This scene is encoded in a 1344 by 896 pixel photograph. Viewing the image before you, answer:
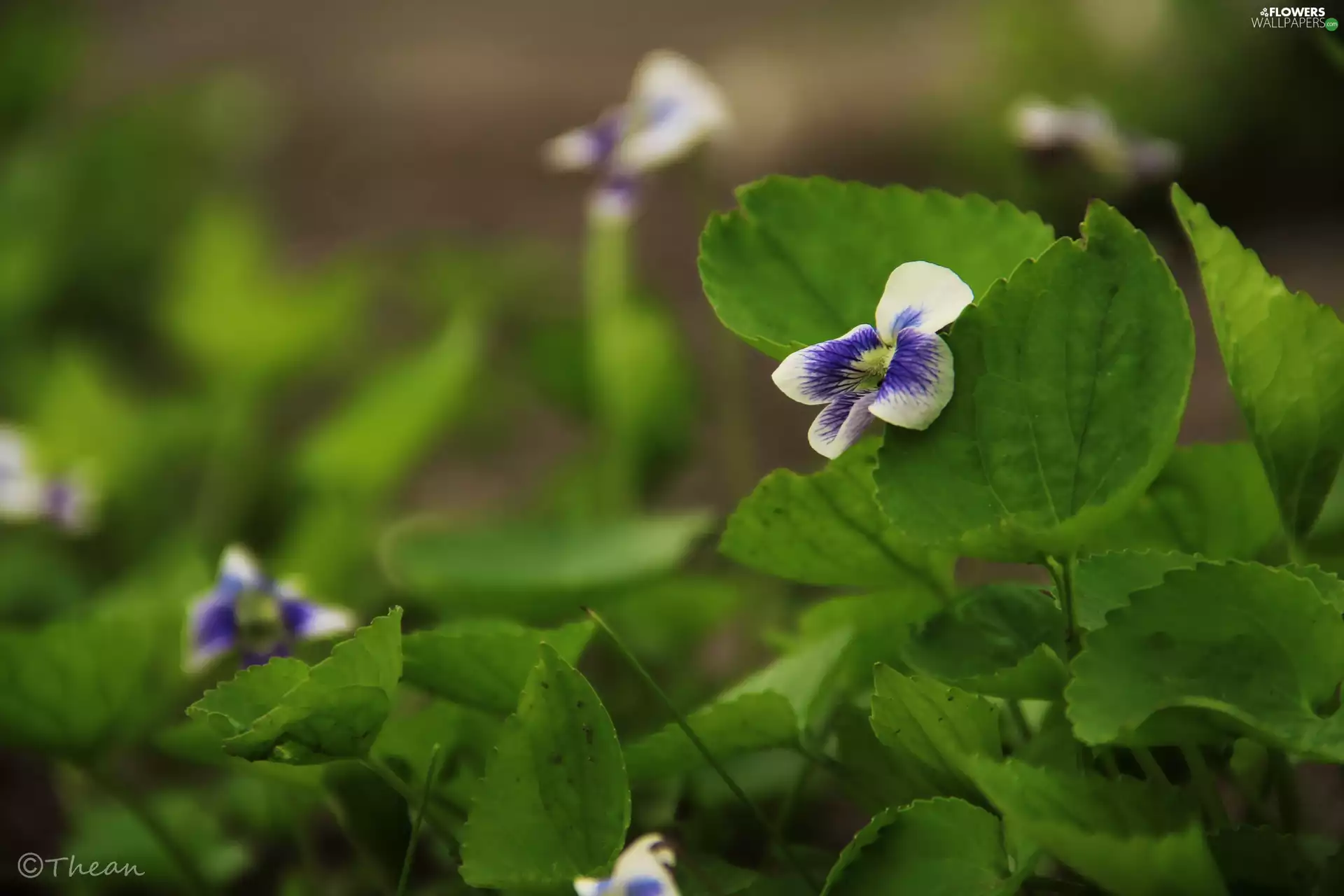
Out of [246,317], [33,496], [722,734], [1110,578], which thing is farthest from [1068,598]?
[246,317]

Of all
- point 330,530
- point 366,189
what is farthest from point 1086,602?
point 366,189

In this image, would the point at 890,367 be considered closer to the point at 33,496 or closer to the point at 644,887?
the point at 644,887

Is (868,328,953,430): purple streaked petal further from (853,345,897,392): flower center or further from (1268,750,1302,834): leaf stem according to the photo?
(1268,750,1302,834): leaf stem

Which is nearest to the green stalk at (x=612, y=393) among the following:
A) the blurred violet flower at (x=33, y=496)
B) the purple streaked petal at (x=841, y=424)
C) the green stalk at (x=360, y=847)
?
the blurred violet flower at (x=33, y=496)

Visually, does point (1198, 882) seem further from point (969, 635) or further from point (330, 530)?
point (330, 530)

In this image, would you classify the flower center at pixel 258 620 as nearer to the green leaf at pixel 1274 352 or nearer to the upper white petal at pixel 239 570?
the upper white petal at pixel 239 570

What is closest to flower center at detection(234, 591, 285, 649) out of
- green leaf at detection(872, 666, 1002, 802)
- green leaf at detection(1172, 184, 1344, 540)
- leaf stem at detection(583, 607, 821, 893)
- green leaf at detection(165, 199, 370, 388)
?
leaf stem at detection(583, 607, 821, 893)
